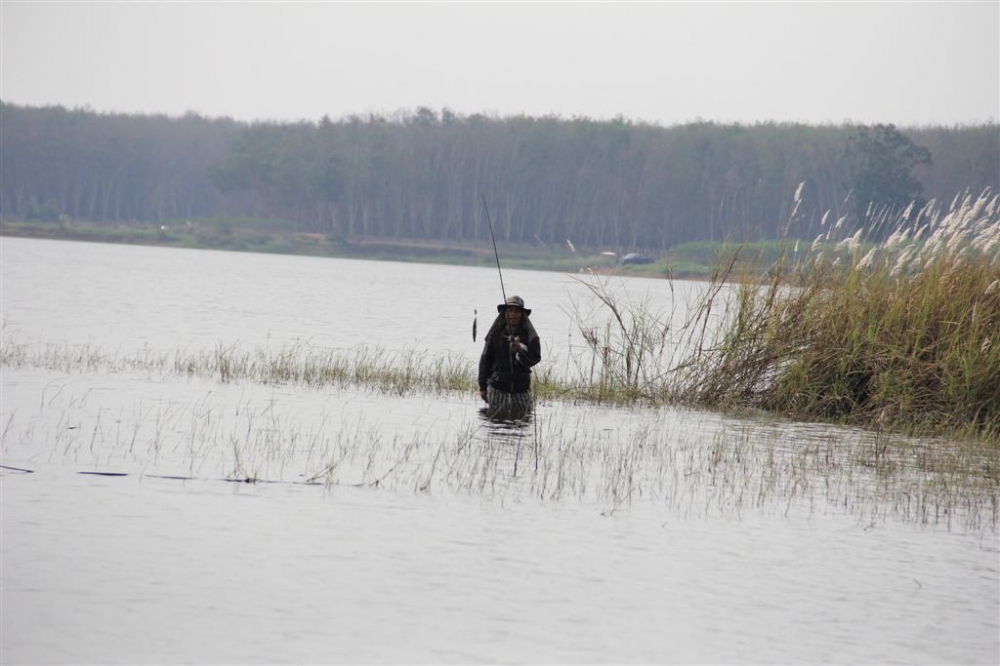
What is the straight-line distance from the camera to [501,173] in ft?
345

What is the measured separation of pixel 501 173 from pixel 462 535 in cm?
9794

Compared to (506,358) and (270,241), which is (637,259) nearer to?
(270,241)

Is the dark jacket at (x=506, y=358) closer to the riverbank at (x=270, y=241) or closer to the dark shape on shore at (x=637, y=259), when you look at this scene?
the dark shape on shore at (x=637, y=259)

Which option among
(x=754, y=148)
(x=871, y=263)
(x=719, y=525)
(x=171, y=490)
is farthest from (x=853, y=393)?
(x=754, y=148)

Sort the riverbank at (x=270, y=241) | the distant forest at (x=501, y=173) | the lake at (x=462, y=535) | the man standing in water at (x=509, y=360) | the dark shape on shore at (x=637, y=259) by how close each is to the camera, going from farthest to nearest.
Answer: the riverbank at (x=270, y=241)
the distant forest at (x=501, y=173)
the dark shape on shore at (x=637, y=259)
the man standing in water at (x=509, y=360)
the lake at (x=462, y=535)

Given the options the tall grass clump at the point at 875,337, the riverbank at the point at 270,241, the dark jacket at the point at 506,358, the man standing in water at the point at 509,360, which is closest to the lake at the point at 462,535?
the man standing in water at the point at 509,360

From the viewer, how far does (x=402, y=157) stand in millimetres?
108125

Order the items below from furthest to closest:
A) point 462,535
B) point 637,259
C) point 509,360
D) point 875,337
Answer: point 637,259 → point 875,337 → point 509,360 → point 462,535

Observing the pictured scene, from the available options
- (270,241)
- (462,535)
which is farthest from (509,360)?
(270,241)

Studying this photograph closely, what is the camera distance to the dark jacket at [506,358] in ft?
43.1

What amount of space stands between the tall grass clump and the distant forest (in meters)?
70.1

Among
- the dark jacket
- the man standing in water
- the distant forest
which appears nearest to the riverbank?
the distant forest

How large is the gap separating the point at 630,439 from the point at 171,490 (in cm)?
539

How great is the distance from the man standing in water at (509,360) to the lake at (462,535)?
394 millimetres
